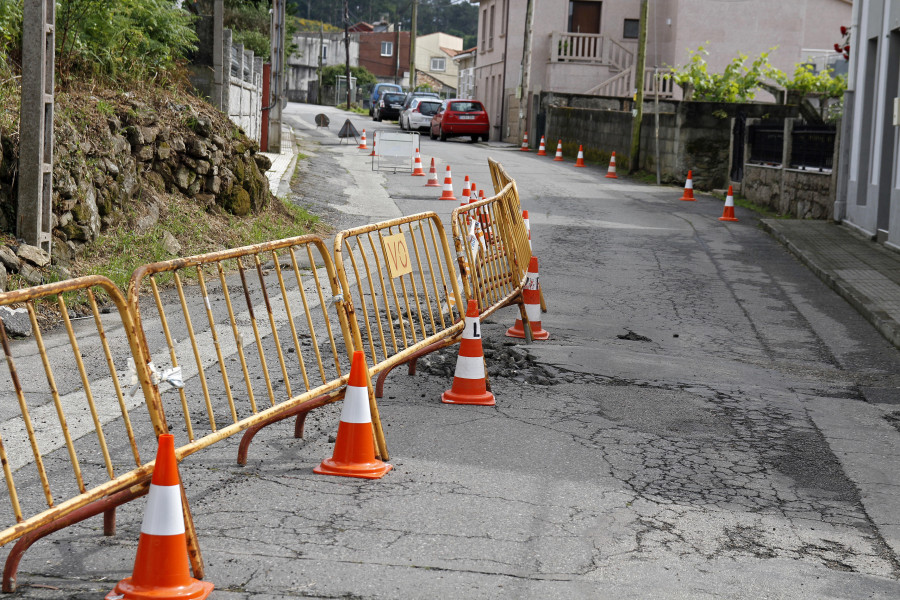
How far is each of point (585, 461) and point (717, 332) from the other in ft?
14.1

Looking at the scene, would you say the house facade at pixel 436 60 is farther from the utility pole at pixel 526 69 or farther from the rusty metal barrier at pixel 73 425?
the rusty metal barrier at pixel 73 425

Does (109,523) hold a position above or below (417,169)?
below

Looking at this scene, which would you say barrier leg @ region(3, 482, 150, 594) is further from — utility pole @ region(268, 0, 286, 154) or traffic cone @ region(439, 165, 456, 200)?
utility pole @ region(268, 0, 286, 154)

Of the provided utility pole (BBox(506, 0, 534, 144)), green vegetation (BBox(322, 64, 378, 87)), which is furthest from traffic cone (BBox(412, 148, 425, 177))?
green vegetation (BBox(322, 64, 378, 87))

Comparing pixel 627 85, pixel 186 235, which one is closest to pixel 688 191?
pixel 186 235

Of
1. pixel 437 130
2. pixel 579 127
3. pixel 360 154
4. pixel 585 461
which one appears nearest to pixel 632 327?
pixel 585 461

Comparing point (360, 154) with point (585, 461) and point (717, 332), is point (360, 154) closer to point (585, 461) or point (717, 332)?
point (717, 332)

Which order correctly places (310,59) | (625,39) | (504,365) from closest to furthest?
1. (504,365)
2. (625,39)
3. (310,59)

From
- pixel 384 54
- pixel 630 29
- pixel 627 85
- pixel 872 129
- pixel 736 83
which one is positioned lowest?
pixel 872 129

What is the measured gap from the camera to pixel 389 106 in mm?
55000

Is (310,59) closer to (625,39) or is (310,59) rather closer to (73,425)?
(625,39)

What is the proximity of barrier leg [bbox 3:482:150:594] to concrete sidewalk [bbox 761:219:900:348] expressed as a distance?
718 centimetres

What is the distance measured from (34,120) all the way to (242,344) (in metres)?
4.16

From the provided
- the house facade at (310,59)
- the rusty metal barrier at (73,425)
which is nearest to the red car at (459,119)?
the rusty metal barrier at (73,425)
